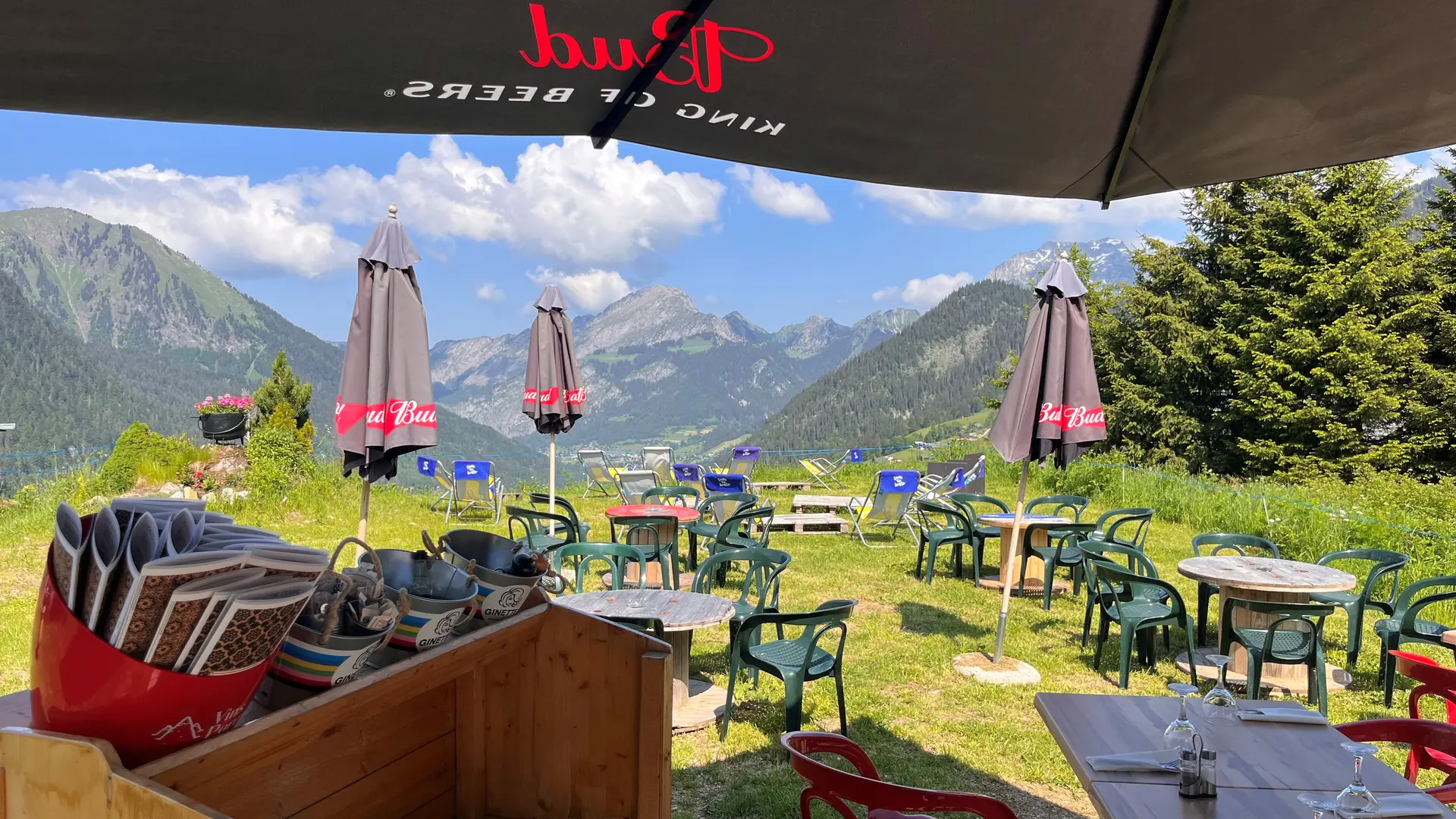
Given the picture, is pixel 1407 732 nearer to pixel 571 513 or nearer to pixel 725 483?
pixel 571 513

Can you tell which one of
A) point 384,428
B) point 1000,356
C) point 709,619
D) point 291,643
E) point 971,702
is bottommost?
point 971,702

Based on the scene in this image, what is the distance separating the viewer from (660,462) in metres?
14.4

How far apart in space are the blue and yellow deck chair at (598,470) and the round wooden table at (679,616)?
29.9 feet

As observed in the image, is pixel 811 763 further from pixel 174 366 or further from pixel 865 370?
pixel 174 366

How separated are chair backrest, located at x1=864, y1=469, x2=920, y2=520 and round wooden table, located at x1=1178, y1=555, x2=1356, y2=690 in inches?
156

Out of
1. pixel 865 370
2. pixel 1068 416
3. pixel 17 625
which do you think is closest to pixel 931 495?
pixel 1068 416

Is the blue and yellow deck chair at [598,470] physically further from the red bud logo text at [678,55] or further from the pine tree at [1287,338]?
the pine tree at [1287,338]

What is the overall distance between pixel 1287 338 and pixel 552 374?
733 inches

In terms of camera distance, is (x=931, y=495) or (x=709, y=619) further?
(x=931, y=495)

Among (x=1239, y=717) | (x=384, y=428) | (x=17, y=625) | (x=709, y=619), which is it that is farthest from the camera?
(x=17, y=625)

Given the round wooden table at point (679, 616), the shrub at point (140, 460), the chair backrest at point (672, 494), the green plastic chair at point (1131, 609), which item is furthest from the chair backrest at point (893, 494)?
the shrub at point (140, 460)

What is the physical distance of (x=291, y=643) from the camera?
1482 mm

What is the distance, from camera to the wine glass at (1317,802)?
2.10m

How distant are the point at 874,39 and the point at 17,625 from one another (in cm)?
691
